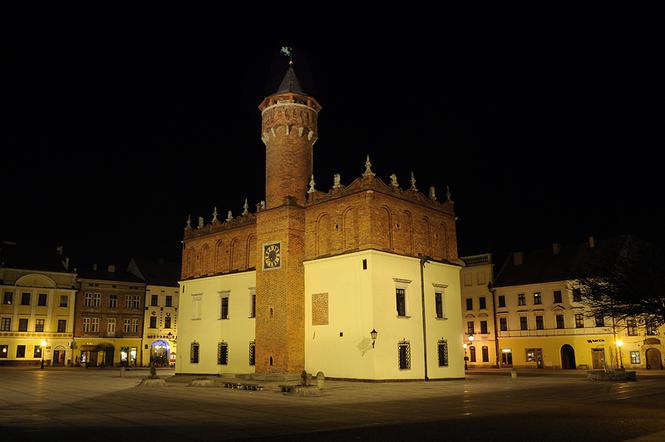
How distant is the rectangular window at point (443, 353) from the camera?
120 feet

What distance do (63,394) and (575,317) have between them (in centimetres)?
4240

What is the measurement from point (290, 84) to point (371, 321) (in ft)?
58.6

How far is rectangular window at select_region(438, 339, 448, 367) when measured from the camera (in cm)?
3644

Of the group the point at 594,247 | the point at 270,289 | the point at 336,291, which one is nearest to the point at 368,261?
the point at 336,291

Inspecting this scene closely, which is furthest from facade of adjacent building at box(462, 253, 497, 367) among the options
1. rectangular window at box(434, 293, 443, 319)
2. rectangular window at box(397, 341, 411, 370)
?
rectangular window at box(397, 341, 411, 370)

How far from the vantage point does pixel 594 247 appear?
54906 millimetres

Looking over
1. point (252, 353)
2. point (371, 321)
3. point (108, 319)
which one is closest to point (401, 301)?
point (371, 321)

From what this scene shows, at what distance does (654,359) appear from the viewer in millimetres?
47719

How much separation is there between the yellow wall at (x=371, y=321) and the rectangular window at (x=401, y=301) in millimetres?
236

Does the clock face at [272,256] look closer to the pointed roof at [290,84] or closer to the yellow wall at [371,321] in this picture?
the yellow wall at [371,321]

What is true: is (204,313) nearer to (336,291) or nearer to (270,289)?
(270,289)

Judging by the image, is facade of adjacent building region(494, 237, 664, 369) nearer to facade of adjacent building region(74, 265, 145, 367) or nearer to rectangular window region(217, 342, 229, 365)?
rectangular window region(217, 342, 229, 365)

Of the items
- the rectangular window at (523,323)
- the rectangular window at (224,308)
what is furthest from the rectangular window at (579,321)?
the rectangular window at (224,308)

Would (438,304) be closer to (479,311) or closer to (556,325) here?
(556,325)
